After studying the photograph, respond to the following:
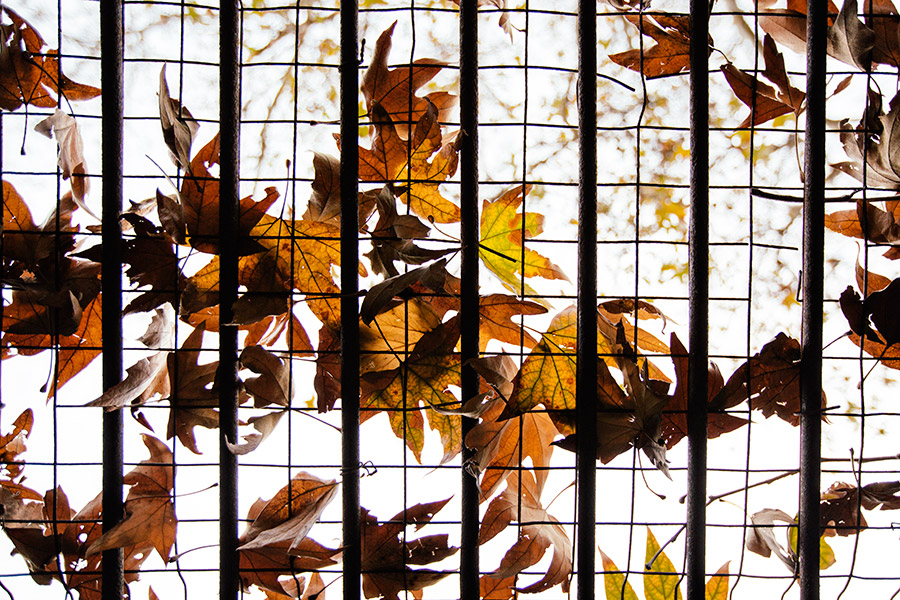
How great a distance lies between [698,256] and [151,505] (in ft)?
2.26

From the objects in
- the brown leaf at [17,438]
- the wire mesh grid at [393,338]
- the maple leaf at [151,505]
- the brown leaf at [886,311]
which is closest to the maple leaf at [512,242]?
the wire mesh grid at [393,338]

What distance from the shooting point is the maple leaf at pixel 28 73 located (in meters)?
0.66

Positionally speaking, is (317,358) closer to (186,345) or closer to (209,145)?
(186,345)

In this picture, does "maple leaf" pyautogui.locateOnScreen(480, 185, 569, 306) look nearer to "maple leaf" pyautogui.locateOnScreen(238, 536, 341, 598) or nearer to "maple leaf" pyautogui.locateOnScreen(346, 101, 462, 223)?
"maple leaf" pyautogui.locateOnScreen(346, 101, 462, 223)

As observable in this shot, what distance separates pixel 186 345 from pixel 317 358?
0.51 ft

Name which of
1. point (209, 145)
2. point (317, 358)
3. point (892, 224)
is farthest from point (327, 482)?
point (892, 224)

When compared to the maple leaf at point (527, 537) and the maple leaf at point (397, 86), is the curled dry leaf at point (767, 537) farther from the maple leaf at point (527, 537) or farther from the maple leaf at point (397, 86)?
the maple leaf at point (397, 86)

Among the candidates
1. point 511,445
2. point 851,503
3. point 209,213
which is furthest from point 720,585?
point 209,213

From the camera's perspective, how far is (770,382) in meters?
0.66

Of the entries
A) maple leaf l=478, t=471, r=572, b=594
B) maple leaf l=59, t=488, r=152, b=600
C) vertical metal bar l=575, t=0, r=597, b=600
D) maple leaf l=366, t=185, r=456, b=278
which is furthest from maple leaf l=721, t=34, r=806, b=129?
maple leaf l=59, t=488, r=152, b=600

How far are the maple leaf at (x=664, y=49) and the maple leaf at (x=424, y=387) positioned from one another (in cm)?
37

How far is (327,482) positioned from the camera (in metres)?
0.67

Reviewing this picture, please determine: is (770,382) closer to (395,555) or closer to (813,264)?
(813,264)

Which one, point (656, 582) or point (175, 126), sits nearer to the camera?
point (175, 126)
